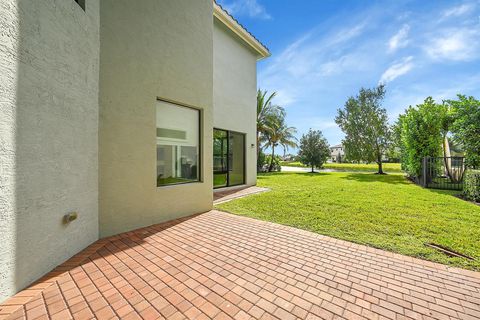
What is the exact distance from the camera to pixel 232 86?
1016 centimetres

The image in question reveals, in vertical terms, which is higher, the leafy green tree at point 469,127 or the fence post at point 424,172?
the leafy green tree at point 469,127

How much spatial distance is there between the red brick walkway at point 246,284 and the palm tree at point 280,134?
65.0 feet

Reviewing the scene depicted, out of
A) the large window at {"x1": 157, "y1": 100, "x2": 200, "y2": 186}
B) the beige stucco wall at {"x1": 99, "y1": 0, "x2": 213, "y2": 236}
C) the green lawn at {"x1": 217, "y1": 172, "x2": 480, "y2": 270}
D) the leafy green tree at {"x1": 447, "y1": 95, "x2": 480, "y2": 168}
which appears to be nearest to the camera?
the green lawn at {"x1": 217, "y1": 172, "x2": 480, "y2": 270}

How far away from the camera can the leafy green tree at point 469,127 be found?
7.49 metres

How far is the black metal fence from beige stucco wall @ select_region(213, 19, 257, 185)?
961 cm

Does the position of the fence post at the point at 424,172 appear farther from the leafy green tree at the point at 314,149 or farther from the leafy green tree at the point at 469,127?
the leafy green tree at the point at 314,149

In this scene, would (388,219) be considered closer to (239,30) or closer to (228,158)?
(228,158)

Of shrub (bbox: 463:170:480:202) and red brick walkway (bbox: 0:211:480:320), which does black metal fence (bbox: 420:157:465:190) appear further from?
red brick walkway (bbox: 0:211:480:320)

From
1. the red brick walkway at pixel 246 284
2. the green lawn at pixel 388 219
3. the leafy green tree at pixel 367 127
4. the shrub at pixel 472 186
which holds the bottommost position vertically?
the red brick walkway at pixel 246 284

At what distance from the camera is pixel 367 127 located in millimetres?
19547

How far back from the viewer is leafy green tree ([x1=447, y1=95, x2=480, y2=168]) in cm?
749

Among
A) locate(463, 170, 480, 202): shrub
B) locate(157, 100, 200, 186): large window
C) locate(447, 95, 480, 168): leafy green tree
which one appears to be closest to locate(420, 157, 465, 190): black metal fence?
locate(447, 95, 480, 168): leafy green tree

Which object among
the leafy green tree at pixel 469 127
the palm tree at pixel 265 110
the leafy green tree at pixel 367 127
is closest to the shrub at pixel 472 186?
the leafy green tree at pixel 469 127

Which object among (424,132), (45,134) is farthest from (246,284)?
(424,132)
